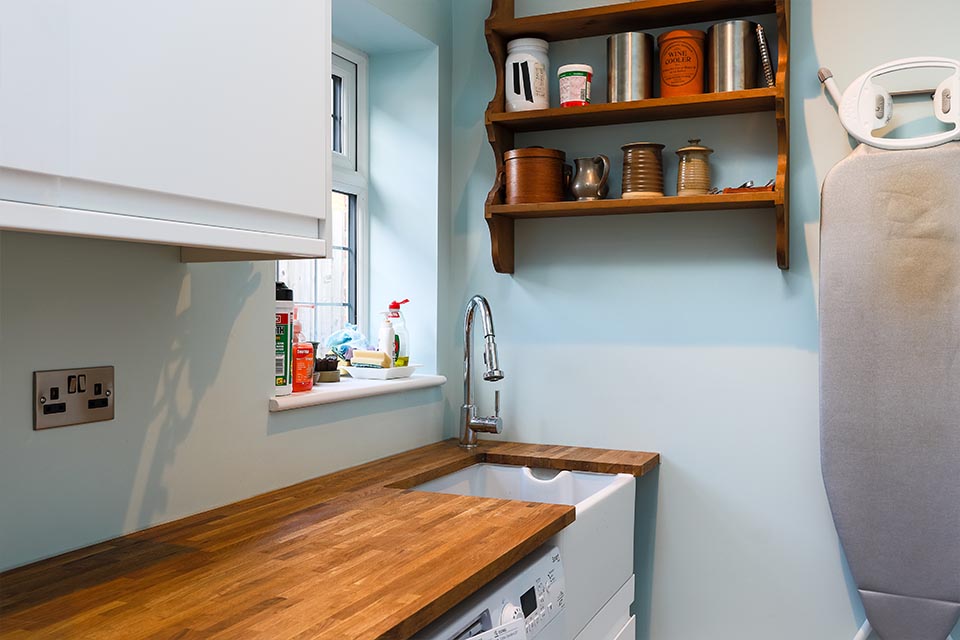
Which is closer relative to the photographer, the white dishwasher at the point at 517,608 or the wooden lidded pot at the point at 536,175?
the white dishwasher at the point at 517,608

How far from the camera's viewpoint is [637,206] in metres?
2.21

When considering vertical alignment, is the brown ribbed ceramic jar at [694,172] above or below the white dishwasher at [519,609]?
above

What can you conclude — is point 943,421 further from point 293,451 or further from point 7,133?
point 7,133

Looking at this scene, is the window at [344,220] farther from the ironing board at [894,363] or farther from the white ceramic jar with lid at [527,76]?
the ironing board at [894,363]

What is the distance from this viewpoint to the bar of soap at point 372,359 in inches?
92.5

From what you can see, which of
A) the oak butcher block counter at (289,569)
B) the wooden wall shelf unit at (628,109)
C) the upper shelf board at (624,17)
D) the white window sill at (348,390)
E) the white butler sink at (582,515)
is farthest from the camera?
the upper shelf board at (624,17)

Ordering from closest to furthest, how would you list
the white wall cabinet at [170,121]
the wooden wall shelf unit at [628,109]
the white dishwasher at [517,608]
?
the white wall cabinet at [170,121], the white dishwasher at [517,608], the wooden wall shelf unit at [628,109]

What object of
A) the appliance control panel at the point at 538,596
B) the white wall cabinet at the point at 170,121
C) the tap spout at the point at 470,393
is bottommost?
the appliance control panel at the point at 538,596

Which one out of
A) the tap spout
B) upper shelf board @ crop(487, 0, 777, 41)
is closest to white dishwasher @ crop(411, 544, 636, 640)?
the tap spout

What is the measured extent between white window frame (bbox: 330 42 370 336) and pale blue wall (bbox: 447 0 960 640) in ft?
1.21

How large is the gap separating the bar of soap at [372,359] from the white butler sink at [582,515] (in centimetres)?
37

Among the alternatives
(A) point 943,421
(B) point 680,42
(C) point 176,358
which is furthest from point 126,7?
(A) point 943,421

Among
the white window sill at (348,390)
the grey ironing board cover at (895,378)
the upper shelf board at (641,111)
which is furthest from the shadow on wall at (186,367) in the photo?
the grey ironing board cover at (895,378)

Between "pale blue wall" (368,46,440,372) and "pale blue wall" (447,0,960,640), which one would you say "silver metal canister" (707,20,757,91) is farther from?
"pale blue wall" (368,46,440,372)
